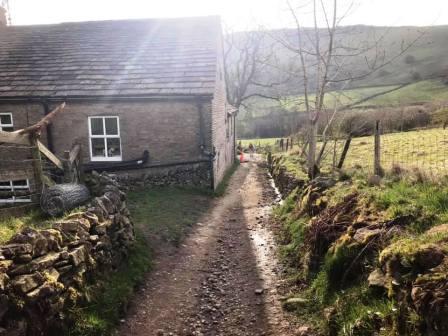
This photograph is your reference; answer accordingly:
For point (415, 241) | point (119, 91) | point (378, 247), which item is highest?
point (119, 91)

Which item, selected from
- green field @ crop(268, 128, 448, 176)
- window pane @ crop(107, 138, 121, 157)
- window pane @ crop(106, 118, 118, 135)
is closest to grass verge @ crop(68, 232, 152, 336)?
green field @ crop(268, 128, 448, 176)

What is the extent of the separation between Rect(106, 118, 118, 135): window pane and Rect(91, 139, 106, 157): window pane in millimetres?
530

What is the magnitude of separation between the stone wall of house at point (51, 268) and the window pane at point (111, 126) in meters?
9.17

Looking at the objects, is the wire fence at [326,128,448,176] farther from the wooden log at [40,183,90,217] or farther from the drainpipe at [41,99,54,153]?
the drainpipe at [41,99,54,153]

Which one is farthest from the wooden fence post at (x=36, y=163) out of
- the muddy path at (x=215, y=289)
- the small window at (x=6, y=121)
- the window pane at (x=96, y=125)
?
the small window at (x=6, y=121)

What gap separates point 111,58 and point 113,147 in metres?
4.76

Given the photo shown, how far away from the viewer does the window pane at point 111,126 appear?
52.1 feet

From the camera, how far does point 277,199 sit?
590 inches

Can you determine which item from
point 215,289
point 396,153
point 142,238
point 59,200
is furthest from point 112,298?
point 396,153

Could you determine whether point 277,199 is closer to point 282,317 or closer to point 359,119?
point 359,119

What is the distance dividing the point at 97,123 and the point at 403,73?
227ft

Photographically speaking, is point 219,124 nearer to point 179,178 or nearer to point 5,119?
point 179,178

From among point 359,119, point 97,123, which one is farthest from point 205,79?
point 359,119

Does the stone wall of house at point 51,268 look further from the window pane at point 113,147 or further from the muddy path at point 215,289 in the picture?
the window pane at point 113,147
